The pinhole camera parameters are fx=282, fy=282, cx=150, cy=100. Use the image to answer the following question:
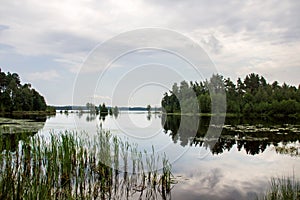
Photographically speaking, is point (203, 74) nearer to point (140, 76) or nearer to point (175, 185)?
point (140, 76)

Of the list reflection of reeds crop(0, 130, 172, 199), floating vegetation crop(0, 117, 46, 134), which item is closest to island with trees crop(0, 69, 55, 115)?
floating vegetation crop(0, 117, 46, 134)

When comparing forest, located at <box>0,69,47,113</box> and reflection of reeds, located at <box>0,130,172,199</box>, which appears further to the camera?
forest, located at <box>0,69,47,113</box>

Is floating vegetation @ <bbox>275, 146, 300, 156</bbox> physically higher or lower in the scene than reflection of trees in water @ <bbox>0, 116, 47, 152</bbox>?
lower

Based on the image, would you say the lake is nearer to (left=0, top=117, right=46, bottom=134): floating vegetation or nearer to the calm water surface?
the calm water surface

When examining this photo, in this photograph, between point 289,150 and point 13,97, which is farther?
point 13,97

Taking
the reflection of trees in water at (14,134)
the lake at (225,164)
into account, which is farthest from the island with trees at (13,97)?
the lake at (225,164)

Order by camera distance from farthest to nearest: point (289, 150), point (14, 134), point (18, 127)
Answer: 1. point (18, 127)
2. point (14, 134)
3. point (289, 150)

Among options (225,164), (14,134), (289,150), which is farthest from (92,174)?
(14,134)

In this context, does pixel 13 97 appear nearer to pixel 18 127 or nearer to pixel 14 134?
pixel 18 127

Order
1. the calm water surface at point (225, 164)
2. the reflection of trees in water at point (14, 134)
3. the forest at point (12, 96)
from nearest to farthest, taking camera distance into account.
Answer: the calm water surface at point (225, 164) < the reflection of trees in water at point (14, 134) < the forest at point (12, 96)

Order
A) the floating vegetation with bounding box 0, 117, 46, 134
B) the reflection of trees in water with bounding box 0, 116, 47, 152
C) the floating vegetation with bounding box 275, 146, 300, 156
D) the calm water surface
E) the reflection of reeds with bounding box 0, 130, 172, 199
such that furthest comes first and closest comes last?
the floating vegetation with bounding box 0, 117, 46, 134 → the floating vegetation with bounding box 275, 146, 300, 156 → the reflection of trees in water with bounding box 0, 116, 47, 152 → the calm water surface → the reflection of reeds with bounding box 0, 130, 172, 199

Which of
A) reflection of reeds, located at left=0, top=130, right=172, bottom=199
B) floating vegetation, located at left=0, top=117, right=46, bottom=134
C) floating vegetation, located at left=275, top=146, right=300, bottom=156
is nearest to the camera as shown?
reflection of reeds, located at left=0, top=130, right=172, bottom=199

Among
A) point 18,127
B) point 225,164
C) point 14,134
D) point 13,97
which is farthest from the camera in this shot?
point 13,97

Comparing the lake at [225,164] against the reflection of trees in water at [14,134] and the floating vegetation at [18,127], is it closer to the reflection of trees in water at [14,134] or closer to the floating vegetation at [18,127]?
the reflection of trees in water at [14,134]
